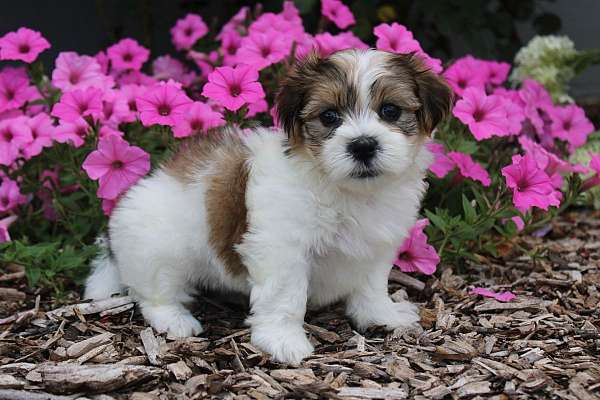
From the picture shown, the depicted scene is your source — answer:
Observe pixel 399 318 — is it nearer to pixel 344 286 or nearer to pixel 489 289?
pixel 344 286

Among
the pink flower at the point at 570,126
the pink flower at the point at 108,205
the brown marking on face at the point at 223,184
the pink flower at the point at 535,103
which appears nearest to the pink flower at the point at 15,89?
the pink flower at the point at 108,205

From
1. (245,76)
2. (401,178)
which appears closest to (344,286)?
(401,178)

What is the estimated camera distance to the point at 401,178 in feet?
11.8

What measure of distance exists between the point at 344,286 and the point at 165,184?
3.52ft

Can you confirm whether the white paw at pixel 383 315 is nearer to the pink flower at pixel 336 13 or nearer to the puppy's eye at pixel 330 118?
the puppy's eye at pixel 330 118

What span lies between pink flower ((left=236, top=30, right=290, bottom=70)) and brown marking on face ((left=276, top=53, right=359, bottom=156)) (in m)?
1.36

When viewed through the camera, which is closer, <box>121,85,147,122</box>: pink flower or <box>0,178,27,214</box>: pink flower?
<box>0,178,27,214</box>: pink flower

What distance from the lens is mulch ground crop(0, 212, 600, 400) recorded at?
10.3 ft

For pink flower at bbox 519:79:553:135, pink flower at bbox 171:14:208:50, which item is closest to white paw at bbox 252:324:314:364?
pink flower at bbox 519:79:553:135

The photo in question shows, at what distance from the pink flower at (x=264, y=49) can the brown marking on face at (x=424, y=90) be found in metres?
1.49

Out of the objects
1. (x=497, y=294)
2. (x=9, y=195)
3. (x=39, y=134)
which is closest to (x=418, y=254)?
(x=497, y=294)

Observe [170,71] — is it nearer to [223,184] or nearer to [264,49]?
[264,49]

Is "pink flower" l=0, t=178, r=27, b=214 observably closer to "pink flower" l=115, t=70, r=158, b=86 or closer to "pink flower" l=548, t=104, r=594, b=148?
"pink flower" l=115, t=70, r=158, b=86

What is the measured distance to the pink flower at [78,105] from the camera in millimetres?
4508
